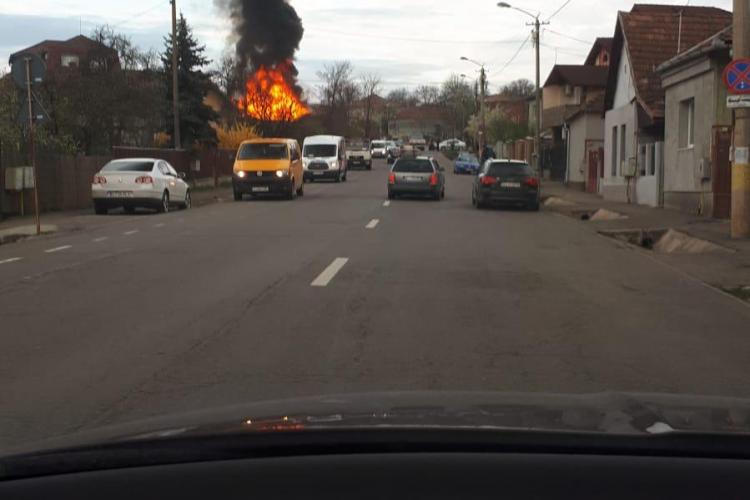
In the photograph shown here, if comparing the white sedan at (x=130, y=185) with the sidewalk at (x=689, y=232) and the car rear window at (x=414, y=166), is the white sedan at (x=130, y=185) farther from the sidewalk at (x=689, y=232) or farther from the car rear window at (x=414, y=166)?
the sidewalk at (x=689, y=232)

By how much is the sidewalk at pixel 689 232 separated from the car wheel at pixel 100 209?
41.7 feet

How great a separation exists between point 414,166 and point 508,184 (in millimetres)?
5173

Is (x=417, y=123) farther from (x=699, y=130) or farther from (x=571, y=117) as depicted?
(x=699, y=130)

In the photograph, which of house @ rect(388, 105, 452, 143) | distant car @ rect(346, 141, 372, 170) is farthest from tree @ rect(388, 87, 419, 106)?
distant car @ rect(346, 141, 372, 170)

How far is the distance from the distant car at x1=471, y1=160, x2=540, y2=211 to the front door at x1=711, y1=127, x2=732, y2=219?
6.80 metres

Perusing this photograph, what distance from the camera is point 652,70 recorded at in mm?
28656

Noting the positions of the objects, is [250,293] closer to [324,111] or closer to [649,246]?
[649,246]

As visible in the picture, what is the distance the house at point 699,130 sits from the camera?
20.2 meters

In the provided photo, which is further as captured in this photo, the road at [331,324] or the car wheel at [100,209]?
the car wheel at [100,209]

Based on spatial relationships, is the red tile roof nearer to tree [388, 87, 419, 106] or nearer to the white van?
the white van

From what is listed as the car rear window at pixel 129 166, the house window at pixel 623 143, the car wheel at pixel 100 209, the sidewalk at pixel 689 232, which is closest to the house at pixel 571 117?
the house window at pixel 623 143

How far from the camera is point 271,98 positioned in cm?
5800

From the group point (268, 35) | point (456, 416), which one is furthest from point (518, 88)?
point (456, 416)

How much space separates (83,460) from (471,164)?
5900 centimetres
